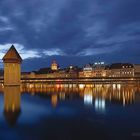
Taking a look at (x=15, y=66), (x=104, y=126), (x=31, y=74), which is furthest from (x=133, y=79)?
(x=104, y=126)

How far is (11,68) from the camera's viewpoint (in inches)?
2778

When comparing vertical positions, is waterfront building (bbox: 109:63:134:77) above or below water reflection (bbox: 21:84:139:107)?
above

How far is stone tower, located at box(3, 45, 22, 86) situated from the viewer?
230 ft

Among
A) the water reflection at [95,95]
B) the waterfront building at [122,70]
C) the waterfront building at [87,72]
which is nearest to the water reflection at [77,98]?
the water reflection at [95,95]

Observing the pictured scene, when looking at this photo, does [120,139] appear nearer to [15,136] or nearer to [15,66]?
[15,136]

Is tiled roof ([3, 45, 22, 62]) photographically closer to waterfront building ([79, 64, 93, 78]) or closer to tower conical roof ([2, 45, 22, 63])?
tower conical roof ([2, 45, 22, 63])

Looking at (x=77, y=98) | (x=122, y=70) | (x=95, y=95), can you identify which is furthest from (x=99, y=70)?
(x=77, y=98)

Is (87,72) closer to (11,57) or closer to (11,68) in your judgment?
(11,57)

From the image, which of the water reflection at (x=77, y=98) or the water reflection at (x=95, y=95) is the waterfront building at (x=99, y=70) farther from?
the water reflection at (x=77, y=98)

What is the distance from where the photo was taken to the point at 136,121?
16.7 metres

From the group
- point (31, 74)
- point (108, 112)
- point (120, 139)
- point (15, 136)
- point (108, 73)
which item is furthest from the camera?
point (31, 74)

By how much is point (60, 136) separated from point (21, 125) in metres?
3.41

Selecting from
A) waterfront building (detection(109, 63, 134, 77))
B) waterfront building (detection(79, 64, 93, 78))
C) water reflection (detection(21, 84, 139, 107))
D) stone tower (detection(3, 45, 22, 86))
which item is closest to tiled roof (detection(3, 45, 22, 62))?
stone tower (detection(3, 45, 22, 86))

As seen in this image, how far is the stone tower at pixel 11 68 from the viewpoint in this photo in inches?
2758
